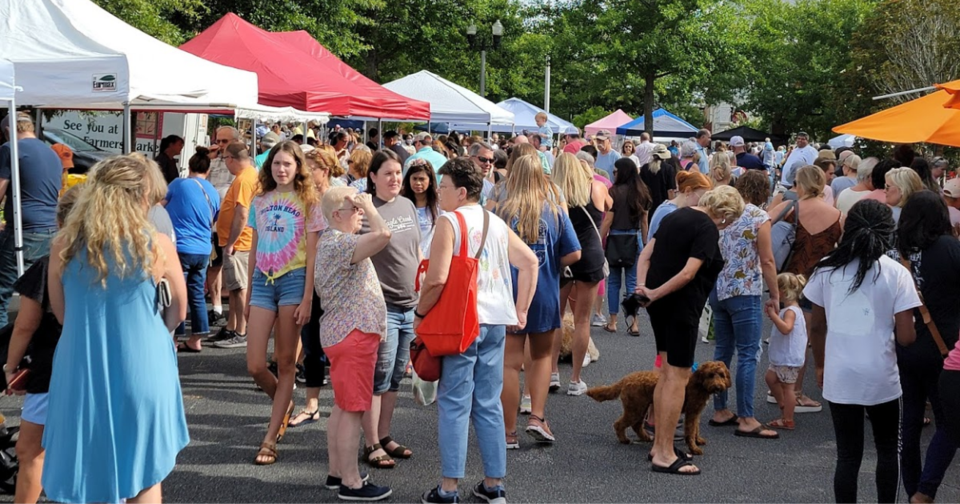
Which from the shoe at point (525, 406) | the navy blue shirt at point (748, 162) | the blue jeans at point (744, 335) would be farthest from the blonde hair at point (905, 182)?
the navy blue shirt at point (748, 162)

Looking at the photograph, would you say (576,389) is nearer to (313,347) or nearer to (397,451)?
(397,451)

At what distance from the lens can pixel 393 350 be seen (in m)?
5.71

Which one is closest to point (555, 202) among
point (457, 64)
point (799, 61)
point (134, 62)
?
point (134, 62)

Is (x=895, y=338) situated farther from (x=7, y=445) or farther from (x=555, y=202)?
(x=7, y=445)

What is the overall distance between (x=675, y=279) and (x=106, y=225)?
10.7 feet

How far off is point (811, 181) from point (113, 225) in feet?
18.3

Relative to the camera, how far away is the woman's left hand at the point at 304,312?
5605 millimetres

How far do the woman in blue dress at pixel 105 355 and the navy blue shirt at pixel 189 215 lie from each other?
4973 mm

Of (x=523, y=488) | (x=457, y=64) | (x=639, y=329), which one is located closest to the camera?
(x=523, y=488)

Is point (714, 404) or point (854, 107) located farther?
point (854, 107)

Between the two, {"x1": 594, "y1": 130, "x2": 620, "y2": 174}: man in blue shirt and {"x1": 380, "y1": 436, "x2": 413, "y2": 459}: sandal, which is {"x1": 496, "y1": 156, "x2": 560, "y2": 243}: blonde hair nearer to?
{"x1": 380, "y1": 436, "x2": 413, "y2": 459}: sandal

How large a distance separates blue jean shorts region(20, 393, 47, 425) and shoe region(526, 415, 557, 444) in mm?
3061

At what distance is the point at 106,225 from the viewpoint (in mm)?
3648

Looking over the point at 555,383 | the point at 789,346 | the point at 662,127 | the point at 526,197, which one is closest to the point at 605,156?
the point at 555,383
